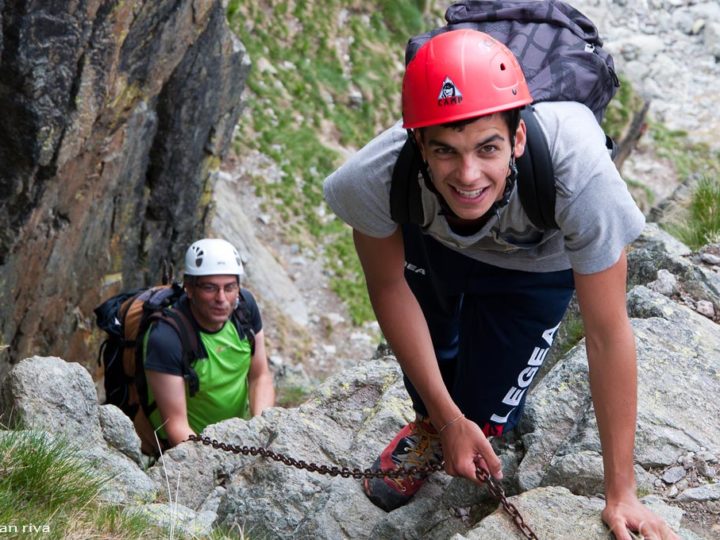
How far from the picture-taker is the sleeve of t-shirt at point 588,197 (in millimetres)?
3402

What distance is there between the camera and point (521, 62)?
382cm

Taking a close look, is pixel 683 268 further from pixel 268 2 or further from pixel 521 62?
pixel 268 2

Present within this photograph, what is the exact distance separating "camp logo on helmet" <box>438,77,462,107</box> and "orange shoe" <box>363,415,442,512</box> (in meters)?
2.18

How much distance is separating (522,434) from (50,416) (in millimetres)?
2878

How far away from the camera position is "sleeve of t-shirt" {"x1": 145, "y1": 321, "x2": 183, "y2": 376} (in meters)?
7.48

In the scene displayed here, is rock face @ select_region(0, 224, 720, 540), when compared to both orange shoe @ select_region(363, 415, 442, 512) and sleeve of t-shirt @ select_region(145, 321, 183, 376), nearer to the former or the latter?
orange shoe @ select_region(363, 415, 442, 512)

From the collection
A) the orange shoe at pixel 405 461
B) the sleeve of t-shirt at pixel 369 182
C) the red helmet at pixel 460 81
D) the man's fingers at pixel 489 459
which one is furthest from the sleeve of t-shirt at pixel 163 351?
the red helmet at pixel 460 81

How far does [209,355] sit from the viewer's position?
7.85m

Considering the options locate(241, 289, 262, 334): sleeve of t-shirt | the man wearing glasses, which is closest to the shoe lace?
the man wearing glasses

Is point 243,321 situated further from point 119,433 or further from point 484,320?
point 484,320

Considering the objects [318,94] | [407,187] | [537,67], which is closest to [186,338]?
[407,187]

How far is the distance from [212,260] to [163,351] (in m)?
0.96

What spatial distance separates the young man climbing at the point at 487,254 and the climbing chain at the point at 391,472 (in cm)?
10

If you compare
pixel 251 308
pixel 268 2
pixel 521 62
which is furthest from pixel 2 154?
pixel 268 2
